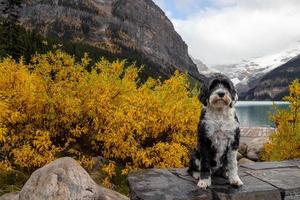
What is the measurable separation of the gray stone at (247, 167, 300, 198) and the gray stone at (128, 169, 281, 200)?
0.60 ft

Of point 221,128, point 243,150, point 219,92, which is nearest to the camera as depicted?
point 219,92

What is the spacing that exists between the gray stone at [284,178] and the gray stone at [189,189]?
184 millimetres

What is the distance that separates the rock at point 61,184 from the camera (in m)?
7.80

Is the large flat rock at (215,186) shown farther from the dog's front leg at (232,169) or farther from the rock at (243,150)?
the rock at (243,150)

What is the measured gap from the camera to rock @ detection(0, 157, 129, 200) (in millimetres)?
7797

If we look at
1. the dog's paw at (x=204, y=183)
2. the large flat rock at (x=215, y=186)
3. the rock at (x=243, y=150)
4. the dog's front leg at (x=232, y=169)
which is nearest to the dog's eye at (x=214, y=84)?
the dog's front leg at (x=232, y=169)

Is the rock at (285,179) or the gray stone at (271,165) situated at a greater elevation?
the gray stone at (271,165)

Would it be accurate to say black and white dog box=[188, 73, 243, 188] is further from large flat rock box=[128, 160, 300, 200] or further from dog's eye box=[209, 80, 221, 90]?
large flat rock box=[128, 160, 300, 200]

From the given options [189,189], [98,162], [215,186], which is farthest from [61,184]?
[98,162]

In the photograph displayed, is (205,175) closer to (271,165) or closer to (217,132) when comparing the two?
(217,132)

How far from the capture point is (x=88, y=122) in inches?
501

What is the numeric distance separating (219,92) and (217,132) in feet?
2.33

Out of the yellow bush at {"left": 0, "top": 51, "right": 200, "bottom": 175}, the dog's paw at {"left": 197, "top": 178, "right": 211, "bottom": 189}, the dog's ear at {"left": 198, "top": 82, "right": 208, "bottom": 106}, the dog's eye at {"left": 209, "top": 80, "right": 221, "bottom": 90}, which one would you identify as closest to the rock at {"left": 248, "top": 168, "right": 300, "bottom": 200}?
the dog's paw at {"left": 197, "top": 178, "right": 211, "bottom": 189}

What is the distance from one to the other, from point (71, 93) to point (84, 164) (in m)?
2.19
